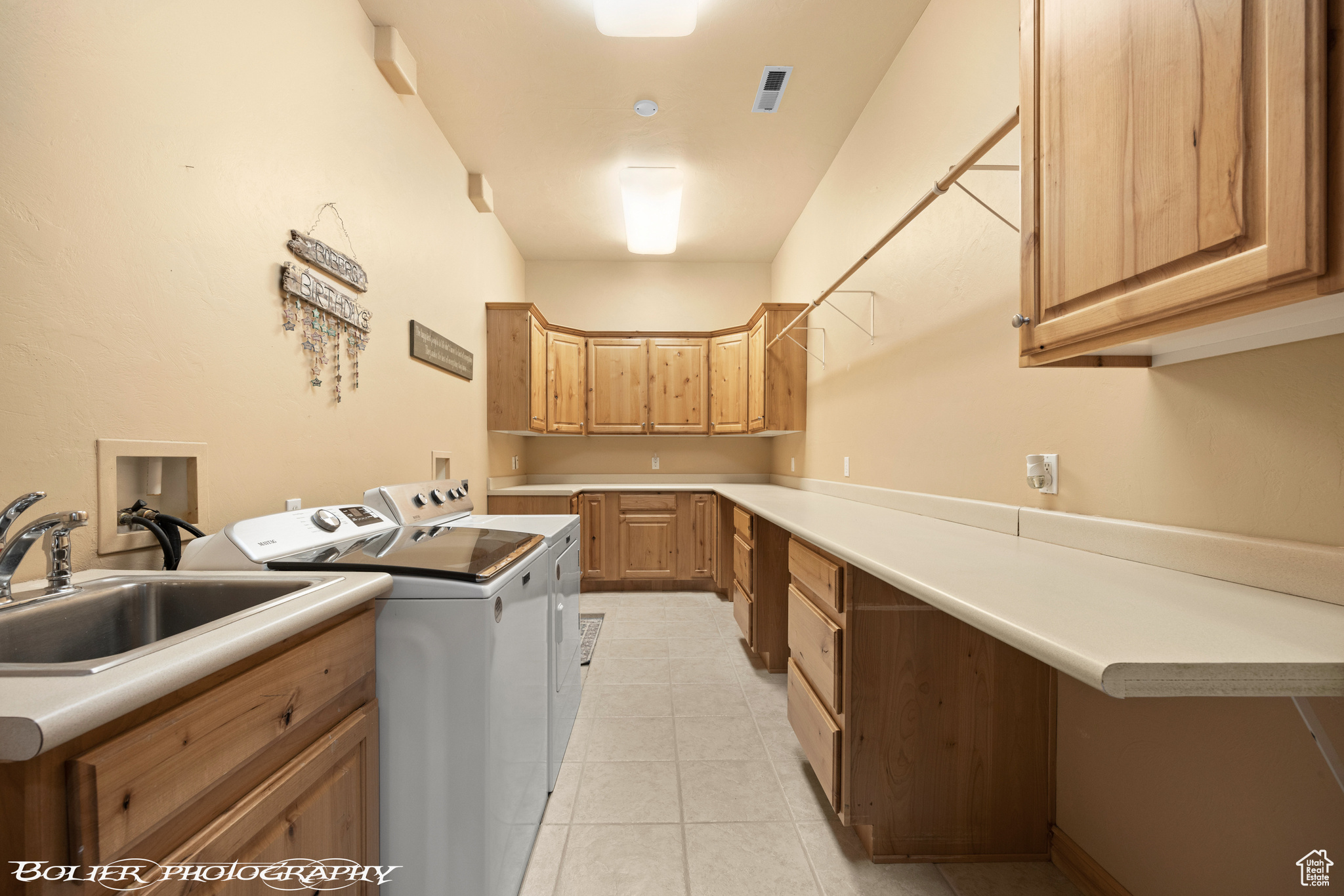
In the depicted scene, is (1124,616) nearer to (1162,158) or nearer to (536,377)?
(1162,158)

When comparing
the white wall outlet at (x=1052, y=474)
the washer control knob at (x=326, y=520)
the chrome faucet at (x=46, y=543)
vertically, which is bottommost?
the washer control knob at (x=326, y=520)

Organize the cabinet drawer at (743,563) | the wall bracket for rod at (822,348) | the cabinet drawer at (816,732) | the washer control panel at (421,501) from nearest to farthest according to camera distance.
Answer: the cabinet drawer at (816,732) < the washer control panel at (421,501) < the cabinet drawer at (743,563) < the wall bracket for rod at (822,348)

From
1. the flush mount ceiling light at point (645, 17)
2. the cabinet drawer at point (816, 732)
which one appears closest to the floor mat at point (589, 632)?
the cabinet drawer at point (816, 732)

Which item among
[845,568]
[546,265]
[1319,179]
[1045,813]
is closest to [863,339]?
[845,568]

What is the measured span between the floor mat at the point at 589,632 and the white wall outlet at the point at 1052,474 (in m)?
2.02

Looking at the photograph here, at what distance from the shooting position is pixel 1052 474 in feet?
4.72

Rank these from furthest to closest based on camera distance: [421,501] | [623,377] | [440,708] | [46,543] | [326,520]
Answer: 1. [623,377]
2. [421,501]
3. [326,520]
4. [440,708]
5. [46,543]

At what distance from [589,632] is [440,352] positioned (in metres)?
1.79

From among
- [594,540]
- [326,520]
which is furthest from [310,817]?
[594,540]

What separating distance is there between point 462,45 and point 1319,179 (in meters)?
2.71

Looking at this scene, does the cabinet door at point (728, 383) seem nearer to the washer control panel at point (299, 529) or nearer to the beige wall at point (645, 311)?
the beige wall at point (645, 311)

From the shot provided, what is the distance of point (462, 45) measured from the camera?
90.7 inches

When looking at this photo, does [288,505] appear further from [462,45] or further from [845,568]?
[462,45]

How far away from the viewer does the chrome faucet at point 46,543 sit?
77cm
